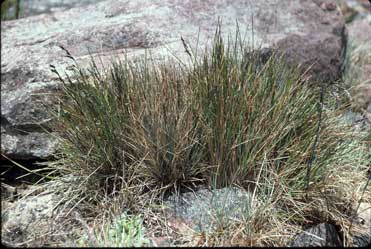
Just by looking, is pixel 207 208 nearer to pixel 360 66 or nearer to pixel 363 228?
pixel 363 228

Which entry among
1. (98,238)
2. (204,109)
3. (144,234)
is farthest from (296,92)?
(98,238)

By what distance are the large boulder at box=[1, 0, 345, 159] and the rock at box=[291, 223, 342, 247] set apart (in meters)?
1.41

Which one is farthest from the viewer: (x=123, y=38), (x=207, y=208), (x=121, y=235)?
(x=123, y=38)

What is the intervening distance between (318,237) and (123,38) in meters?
2.13

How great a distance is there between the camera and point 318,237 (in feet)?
10.7

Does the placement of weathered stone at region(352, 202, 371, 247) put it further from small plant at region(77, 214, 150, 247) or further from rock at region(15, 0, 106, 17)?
rock at region(15, 0, 106, 17)

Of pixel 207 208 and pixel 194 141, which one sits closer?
pixel 207 208

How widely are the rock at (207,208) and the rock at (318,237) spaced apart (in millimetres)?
336

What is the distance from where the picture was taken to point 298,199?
3678mm

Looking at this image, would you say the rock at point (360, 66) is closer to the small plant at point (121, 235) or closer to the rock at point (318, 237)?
the rock at point (318, 237)

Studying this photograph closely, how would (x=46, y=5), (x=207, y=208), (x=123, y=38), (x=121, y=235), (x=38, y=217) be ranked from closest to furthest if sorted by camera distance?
(x=121, y=235) → (x=207, y=208) → (x=38, y=217) → (x=123, y=38) → (x=46, y=5)

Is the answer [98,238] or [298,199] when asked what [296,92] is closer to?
[298,199]

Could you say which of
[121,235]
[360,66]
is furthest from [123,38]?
[360,66]

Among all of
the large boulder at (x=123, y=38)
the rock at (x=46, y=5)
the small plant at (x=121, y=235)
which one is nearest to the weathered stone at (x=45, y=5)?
the rock at (x=46, y=5)
